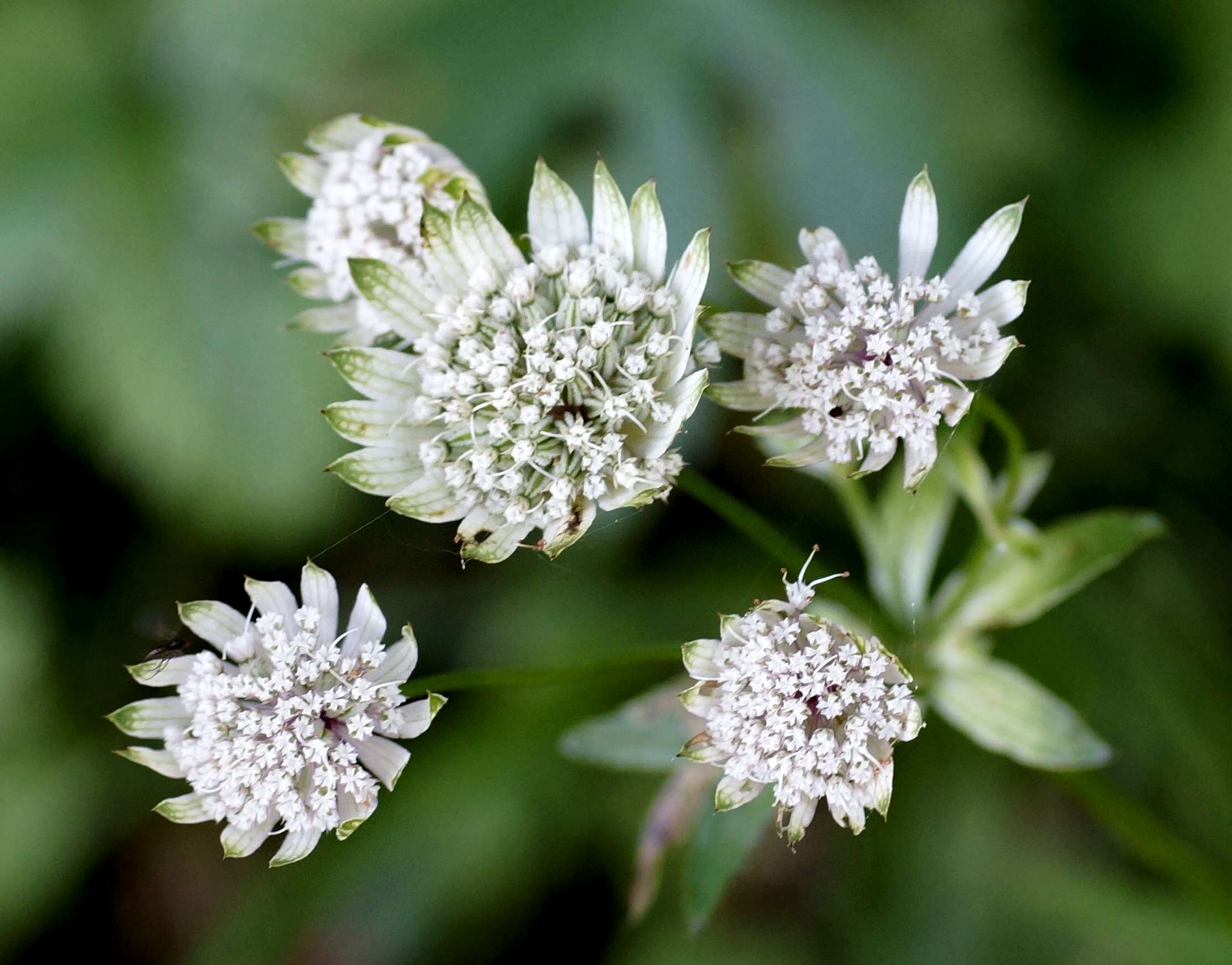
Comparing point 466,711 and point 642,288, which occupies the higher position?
point 642,288

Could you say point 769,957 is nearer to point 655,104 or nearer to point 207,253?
point 655,104

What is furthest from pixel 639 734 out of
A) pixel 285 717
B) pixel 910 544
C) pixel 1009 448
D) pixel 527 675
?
pixel 1009 448

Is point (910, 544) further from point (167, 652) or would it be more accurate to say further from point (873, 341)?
point (167, 652)

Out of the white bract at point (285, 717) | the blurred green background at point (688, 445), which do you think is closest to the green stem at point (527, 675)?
the white bract at point (285, 717)

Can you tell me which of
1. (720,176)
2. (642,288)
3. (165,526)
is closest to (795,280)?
(642,288)

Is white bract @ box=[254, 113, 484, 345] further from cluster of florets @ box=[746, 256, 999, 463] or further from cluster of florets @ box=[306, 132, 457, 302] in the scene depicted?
cluster of florets @ box=[746, 256, 999, 463]

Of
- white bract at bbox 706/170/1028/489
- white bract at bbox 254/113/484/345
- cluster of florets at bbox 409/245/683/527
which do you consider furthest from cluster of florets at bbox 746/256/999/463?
white bract at bbox 254/113/484/345
